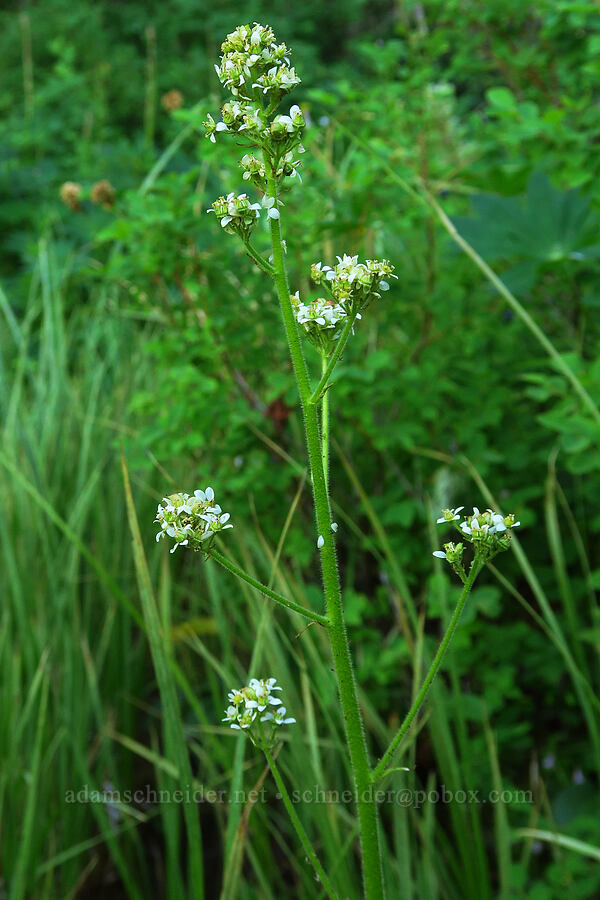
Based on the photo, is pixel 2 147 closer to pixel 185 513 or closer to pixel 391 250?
pixel 391 250

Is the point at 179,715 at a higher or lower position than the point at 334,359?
lower

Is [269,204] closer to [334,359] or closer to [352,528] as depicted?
[334,359]

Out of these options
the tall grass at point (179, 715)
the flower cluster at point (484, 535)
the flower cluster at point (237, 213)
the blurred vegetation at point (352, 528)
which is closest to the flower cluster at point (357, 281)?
the flower cluster at point (237, 213)

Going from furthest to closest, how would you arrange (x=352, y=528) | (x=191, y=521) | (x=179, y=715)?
(x=352, y=528) < (x=179, y=715) < (x=191, y=521)

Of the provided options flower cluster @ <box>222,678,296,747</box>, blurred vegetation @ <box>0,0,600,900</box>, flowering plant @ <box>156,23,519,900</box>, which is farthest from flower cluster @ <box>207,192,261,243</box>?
blurred vegetation @ <box>0,0,600,900</box>


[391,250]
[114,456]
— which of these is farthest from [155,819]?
[391,250]

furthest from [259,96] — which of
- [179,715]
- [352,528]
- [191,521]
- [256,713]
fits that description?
[352,528]
